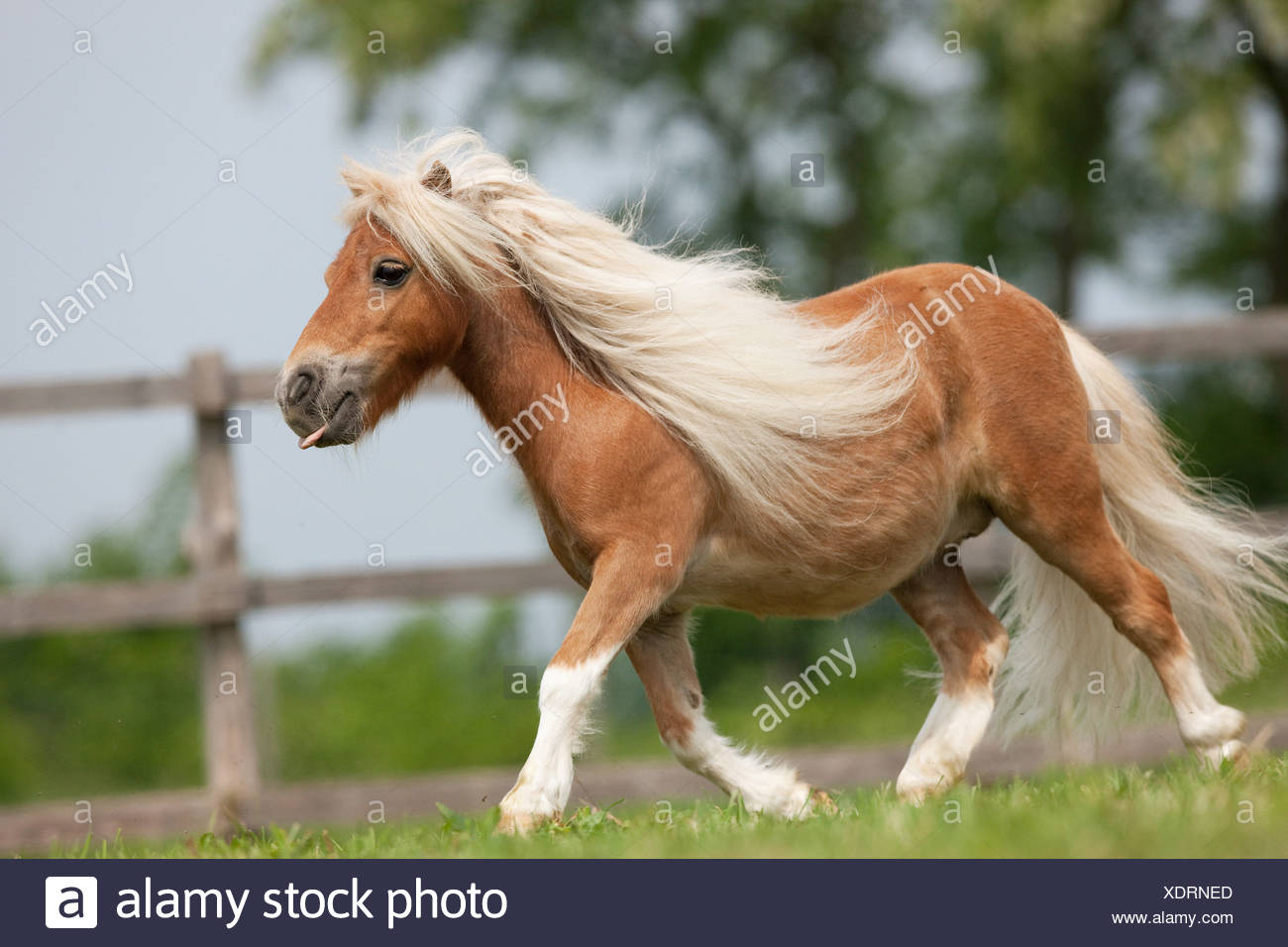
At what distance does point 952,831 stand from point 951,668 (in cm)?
166

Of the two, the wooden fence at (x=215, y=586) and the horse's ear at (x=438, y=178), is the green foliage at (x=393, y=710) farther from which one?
the horse's ear at (x=438, y=178)

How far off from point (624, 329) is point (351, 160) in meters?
0.93

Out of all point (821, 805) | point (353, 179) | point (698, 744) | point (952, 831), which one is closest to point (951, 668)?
point (821, 805)

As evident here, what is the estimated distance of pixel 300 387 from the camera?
361cm

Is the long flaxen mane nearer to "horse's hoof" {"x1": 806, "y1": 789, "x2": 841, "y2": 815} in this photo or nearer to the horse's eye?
the horse's eye

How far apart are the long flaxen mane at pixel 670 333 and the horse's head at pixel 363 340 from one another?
63 mm

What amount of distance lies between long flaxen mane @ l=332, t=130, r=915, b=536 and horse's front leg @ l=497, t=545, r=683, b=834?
1.45ft

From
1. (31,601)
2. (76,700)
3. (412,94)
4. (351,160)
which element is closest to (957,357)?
(351,160)

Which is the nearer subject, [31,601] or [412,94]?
[31,601]

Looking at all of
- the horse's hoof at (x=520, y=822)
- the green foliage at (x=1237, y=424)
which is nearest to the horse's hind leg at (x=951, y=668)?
the horse's hoof at (x=520, y=822)


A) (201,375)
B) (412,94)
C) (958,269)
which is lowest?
(201,375)

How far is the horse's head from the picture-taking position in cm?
362
